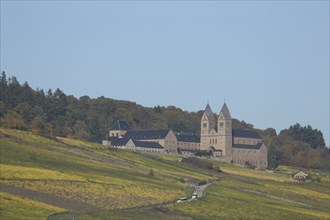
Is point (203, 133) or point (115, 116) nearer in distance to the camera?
point (203, 133)

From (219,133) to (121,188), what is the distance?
86.9m

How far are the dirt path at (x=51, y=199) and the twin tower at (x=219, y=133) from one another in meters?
97.2

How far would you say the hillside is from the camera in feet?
211

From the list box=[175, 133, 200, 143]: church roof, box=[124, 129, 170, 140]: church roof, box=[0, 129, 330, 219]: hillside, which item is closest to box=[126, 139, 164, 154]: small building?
box=[124, 129, 170, 140]: church roof

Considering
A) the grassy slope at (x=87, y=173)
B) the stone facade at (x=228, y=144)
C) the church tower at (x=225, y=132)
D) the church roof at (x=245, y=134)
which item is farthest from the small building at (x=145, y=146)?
the grassy slope at (x=87, y=173)

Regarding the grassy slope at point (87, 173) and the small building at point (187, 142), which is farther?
the small building at point (187, 142)

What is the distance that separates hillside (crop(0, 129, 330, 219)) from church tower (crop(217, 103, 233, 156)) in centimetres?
2871

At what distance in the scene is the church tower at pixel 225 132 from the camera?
529 ft

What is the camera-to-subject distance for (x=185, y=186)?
95562 millimetres

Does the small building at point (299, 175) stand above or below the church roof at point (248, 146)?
below

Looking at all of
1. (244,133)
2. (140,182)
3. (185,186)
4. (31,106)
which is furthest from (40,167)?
(244,133)

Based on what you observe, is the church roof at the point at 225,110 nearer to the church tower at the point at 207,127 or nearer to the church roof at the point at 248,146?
the church tower at the point at 207,127

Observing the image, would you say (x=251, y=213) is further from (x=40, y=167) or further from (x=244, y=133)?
(x=244, y=133)

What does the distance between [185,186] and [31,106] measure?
253 feet
